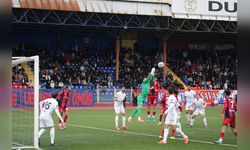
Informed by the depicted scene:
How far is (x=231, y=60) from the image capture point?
53156mm

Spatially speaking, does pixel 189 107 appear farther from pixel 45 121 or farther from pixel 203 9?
pixel 203 9

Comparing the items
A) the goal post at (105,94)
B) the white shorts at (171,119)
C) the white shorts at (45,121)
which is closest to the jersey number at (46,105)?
the white shorts at (45,121)

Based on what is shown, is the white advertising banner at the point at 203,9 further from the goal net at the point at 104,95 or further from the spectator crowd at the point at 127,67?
the goal net at the point at 104,95

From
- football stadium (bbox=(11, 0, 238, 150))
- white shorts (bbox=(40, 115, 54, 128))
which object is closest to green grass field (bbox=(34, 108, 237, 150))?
white shorts (bbox=(40, 115, 54, 128))

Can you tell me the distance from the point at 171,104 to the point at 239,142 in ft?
48.1

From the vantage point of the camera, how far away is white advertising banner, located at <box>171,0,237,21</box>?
41.3m

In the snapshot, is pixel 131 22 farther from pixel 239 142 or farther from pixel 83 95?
pixel 239 142

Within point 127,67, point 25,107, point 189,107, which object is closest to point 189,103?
point 189,107

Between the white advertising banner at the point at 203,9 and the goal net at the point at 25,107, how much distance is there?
1711 centimetres

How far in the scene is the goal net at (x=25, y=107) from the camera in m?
13.4

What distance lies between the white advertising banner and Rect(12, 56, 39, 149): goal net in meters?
17.1

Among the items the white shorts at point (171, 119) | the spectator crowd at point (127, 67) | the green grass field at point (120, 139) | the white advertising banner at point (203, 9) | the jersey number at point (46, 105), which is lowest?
the green grass field at point (120, 139)

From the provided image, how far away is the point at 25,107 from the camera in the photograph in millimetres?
22266

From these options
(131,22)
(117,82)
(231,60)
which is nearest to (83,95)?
(117,82)
